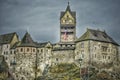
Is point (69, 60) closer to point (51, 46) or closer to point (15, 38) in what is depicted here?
point (51, 46)

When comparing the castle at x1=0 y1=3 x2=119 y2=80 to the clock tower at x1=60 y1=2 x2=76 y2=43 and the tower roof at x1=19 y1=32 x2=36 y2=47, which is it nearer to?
the tower roof at x1=19 y1=32 x2=36 y2=47

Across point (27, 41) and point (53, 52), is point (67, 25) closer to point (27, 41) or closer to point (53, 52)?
point (53, 52)

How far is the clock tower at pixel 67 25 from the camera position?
134 m

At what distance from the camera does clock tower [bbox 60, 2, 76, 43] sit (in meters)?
134

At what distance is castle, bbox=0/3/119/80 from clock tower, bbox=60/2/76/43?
2.26m

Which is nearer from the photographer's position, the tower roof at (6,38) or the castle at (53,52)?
the castle at (53,52)

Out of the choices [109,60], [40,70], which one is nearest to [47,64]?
[40,70]

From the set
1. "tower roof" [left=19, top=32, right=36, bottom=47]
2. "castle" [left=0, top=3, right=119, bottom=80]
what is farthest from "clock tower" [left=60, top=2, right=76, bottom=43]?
"tower roof" [left=19, top=32, right=36, bottom=47]

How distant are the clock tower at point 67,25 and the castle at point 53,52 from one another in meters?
2.26

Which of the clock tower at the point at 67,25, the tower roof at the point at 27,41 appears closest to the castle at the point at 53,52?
the tower roof at the point at 27,41

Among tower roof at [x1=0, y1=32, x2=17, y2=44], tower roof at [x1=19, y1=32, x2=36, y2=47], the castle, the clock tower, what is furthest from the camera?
the clock tower

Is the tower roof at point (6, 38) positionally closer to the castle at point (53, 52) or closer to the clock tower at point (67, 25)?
the castle at point (53, 52)

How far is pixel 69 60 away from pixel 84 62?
699 centimetres

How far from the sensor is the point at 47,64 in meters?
121
